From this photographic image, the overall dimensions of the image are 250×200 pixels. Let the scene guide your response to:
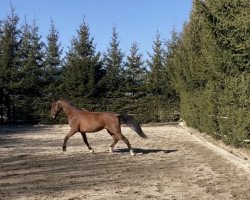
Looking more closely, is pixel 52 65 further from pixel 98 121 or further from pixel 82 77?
pixel 98 121

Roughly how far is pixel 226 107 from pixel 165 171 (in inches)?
196

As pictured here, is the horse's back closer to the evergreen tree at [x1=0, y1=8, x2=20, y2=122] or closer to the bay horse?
the bay horse

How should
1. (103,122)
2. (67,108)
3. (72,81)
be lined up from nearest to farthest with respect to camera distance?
(103,122) → (67,108) → (72,81)

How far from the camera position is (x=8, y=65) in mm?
37062

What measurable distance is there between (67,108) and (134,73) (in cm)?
2884

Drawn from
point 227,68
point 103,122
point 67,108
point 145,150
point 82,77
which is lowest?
point 145,150

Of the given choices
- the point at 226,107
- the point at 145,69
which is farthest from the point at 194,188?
the point at 145,69

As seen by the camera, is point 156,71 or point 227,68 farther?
point 156,71

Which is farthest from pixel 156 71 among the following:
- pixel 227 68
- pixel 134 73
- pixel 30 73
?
pixel 227 68

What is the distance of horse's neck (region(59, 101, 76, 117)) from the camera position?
14661 mm

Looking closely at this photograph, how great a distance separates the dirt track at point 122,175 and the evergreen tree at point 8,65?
20.9 meters

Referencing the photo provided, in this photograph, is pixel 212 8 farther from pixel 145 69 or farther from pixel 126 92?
pixel 145 69

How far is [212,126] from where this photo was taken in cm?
1758

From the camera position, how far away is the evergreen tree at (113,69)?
39.3 metres
